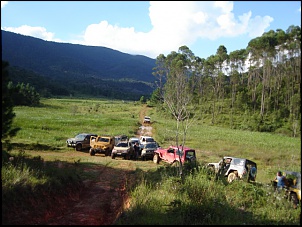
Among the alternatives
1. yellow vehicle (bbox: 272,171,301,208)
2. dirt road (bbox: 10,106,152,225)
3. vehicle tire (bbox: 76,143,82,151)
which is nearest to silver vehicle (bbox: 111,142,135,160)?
vehicle tire (bbox: 76,143,82,151)

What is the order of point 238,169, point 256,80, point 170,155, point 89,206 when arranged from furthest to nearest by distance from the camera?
point 256,80
point 170,155
point 238,169
point 89,206

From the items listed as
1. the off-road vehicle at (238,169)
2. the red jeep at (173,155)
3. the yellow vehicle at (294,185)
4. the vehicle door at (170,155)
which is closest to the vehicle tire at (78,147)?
the red jeep at (173,155)

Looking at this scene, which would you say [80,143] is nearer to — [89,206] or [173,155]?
[173,155]

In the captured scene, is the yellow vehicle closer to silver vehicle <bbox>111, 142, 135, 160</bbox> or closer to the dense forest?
silver vehicle <bbox>111, 142, 135, 160</bbox>

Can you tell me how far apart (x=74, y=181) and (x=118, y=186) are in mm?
1995

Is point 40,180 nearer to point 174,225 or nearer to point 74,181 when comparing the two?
point 74,181

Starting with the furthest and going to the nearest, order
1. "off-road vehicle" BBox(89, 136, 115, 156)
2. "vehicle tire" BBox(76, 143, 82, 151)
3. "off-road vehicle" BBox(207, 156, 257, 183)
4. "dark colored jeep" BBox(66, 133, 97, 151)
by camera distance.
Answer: "dark colored jeep" BBox(66, 133, 97, 151) < "vehicle tire" BBox(76, 143, 82, 151) < "off-road vehicle" BBox(89, 136, 115, 156) < "off-road vehicle" BBox(207, 156, 257, 183)

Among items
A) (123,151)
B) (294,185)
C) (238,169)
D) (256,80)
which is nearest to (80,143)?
(123,151)

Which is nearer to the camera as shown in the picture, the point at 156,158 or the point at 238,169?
the point at 238,169

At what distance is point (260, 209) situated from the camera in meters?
8.55

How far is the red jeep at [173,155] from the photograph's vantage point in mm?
17141

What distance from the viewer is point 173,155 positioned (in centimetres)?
1856

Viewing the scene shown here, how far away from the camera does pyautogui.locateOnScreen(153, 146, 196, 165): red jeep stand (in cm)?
1714

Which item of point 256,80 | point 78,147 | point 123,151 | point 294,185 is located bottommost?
point 78,147
